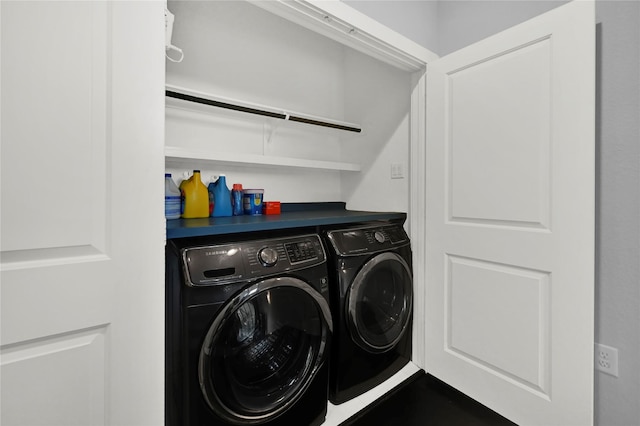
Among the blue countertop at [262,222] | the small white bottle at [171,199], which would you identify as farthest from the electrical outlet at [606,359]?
the small white bottle at [171,199]

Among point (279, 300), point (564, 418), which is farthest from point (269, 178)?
point (564, 418)

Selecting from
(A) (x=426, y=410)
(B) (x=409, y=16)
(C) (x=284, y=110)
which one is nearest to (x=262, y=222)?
(C) (x=284, y=110)

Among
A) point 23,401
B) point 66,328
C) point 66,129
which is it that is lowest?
point 23,401

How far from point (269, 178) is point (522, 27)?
5.37ft

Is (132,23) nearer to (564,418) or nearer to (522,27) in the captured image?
(522,27)

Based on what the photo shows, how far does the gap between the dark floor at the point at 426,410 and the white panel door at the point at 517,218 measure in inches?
2.6

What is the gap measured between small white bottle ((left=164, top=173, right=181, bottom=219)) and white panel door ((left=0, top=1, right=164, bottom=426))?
0.63m

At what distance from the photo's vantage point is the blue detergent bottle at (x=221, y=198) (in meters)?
1.73

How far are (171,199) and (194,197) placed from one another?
0.14 meters

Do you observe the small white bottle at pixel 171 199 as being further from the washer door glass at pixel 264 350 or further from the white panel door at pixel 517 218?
the white panel door at pixel 517 218

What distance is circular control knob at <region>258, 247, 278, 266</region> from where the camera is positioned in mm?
1253

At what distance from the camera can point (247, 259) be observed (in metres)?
1.22

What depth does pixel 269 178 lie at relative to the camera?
6.89ft

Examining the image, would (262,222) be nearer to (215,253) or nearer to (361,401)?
(215,253)
